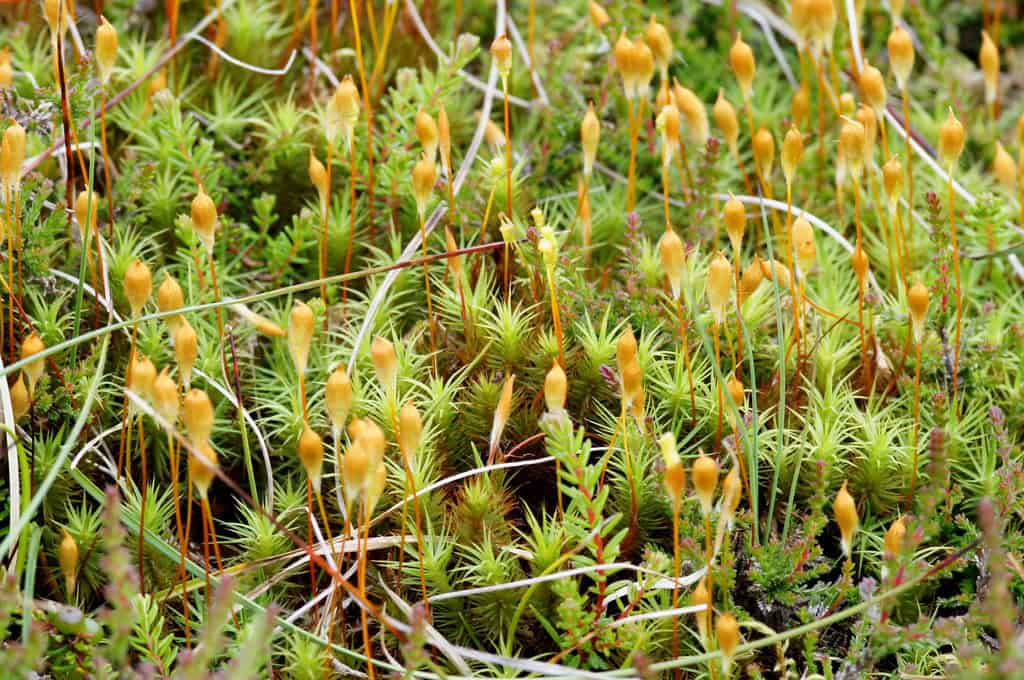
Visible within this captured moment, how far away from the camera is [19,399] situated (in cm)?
123

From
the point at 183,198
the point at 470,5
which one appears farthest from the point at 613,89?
the point at 183,198

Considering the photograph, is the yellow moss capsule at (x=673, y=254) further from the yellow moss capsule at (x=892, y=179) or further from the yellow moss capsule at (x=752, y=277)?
the yellow moss capsule at (x=892, y=179)

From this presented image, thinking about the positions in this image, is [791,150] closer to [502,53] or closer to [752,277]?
[752,277]

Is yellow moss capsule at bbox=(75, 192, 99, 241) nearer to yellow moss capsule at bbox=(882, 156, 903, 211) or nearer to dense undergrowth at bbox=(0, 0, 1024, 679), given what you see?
dense undergrowth at bbox=(0, 0, 1024, 679)

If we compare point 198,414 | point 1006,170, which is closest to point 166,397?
point 198,414

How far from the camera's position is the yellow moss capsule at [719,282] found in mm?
1164

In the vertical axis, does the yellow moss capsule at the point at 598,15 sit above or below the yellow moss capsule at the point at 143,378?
above

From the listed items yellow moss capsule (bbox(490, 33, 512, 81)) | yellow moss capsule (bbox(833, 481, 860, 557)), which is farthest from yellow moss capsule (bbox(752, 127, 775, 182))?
yellow moss capsule (bbox(833, 481, 860, 557))

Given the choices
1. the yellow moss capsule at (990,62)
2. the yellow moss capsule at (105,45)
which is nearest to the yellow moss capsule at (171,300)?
the yellow moss capsule at (105,45)

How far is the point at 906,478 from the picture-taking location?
1357 mm

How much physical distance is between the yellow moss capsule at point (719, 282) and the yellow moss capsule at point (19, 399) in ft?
2.60

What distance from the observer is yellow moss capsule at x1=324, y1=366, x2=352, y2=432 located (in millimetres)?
1077

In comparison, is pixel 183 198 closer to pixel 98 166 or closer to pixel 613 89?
pixel 98 166

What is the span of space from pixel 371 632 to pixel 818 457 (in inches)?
23.5
